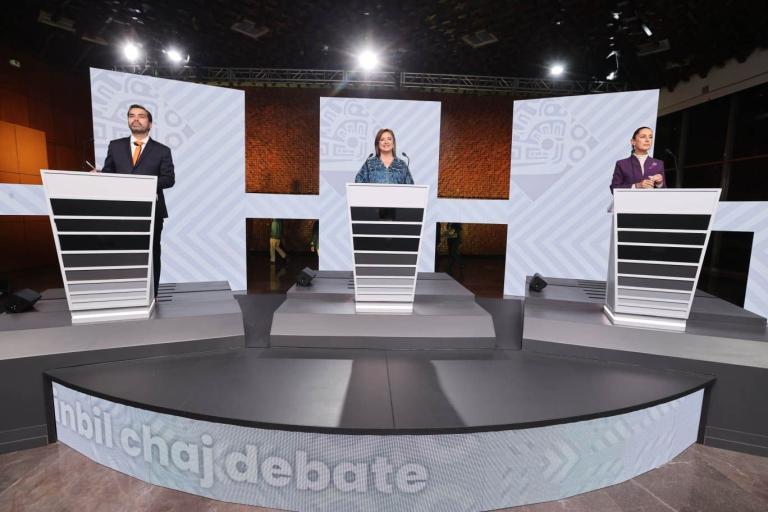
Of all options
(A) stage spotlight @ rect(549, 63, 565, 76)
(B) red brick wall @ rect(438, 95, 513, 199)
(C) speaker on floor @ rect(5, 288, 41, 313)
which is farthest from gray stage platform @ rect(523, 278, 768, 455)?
(B) red brick wall @ rect(438, 95, 513, 199)

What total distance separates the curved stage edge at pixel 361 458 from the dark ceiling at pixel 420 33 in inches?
239

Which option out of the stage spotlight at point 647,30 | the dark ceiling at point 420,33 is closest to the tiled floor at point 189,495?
the dark ceiling at point 420,33

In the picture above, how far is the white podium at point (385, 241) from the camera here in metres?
2.45

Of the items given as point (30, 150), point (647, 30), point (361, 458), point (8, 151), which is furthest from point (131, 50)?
point (647, 30)

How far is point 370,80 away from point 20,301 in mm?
7548

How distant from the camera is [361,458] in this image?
4.95ft

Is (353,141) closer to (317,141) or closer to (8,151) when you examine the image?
(317,141)

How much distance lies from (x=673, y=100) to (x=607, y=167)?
5455mm

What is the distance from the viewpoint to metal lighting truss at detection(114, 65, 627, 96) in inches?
318

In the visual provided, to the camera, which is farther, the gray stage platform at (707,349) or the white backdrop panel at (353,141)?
the white backdrop panel at (353,141)

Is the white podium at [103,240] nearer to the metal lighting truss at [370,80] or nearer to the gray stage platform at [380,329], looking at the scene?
the gray stage platform at [380,329]

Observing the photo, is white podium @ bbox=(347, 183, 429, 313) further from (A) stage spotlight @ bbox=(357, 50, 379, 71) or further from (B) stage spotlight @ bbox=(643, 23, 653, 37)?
(B) stage spotlight @ bbox=(643, 23, 653, 37)

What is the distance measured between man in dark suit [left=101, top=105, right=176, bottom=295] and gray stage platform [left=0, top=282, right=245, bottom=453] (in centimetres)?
66

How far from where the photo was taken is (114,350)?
2049 millimetres
